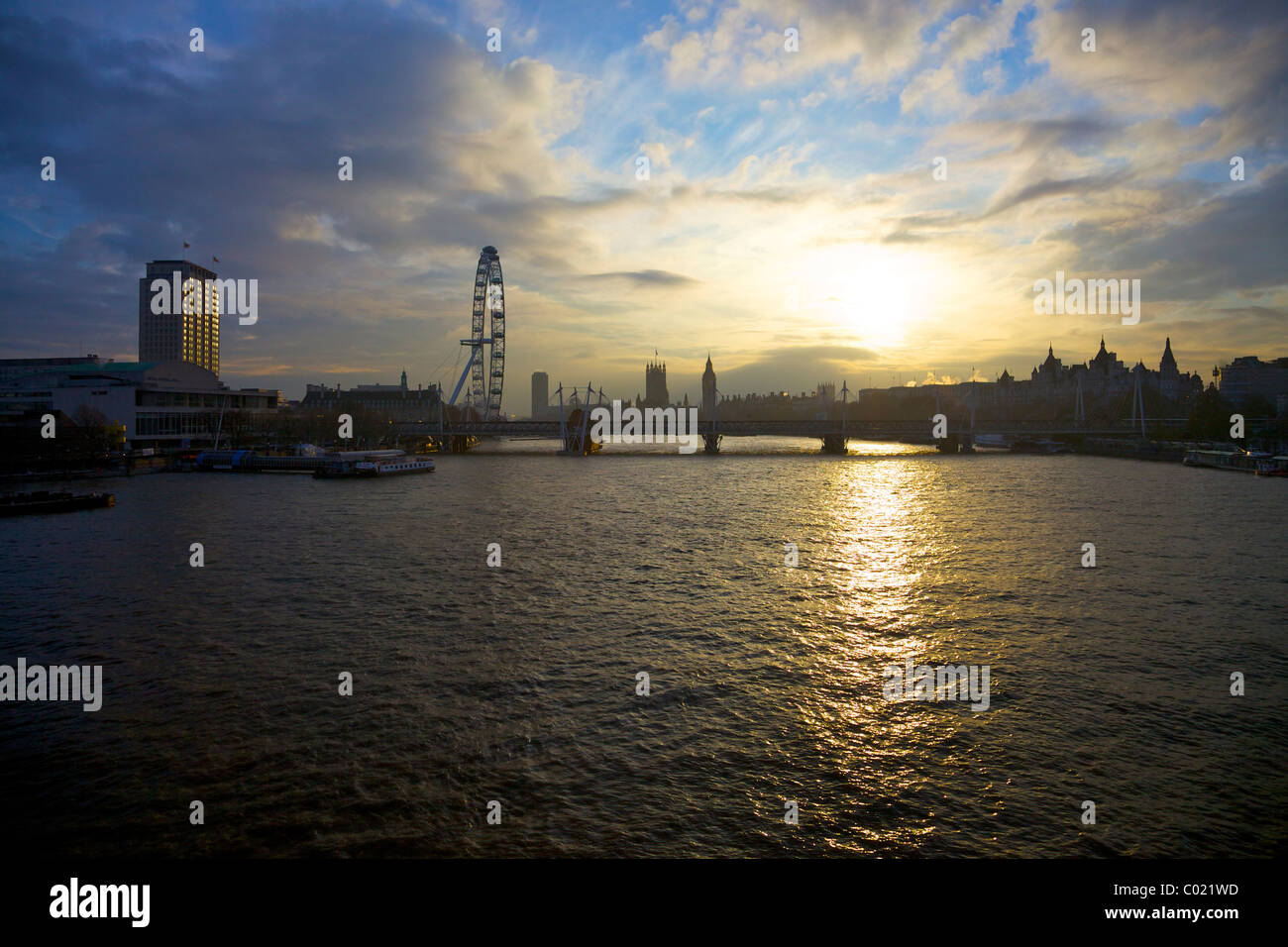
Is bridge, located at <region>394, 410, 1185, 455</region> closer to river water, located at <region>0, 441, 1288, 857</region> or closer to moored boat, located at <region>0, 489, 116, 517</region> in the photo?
moored boat, located at <region>0, 489, 116, 517</region>

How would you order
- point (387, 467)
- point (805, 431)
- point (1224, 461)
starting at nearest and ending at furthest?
point (387, 467)
point (1224, 461)
point (805, 431)

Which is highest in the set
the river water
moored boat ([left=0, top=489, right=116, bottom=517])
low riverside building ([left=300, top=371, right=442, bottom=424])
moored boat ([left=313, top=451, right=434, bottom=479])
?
low riverside building ([left=300, top=371, right=442, bottom=424])

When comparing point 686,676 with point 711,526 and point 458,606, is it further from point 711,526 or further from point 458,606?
point 711,526

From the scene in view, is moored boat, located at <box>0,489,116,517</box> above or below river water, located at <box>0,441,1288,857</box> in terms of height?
above

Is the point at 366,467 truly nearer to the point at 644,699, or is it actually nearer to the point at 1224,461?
the point at 644,699

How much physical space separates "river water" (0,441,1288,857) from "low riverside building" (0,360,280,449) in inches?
2334

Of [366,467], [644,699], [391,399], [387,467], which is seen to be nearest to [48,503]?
[366,467]

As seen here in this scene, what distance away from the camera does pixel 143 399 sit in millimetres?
81000

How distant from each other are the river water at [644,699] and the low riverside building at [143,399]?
195 ft

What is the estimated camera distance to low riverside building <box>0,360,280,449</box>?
251 feet

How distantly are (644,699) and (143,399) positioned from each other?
91823mm

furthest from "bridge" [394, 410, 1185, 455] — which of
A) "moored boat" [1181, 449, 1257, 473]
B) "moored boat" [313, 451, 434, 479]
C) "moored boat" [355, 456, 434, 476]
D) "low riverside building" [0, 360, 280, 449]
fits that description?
"moored boat" [313, 451, 434, 479]
